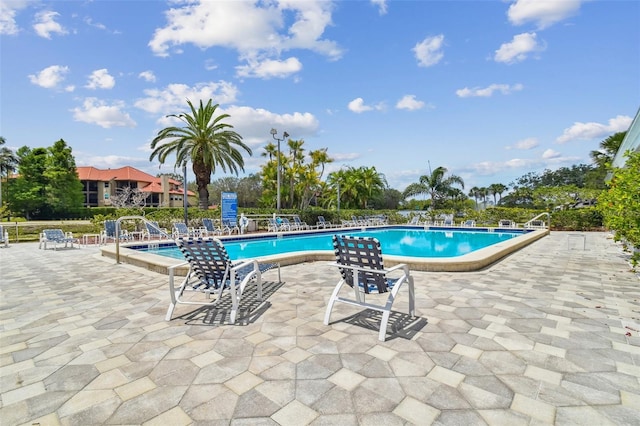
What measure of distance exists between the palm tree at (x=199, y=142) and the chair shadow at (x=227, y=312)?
17.4m

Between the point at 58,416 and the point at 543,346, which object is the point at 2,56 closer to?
the point at 58,416

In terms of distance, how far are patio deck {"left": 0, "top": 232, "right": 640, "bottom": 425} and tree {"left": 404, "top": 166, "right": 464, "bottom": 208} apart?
1191 inches

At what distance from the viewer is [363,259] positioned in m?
3.49

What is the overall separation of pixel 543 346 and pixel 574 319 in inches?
44.0

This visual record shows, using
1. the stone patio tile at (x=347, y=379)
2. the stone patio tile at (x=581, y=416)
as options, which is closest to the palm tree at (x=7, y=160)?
the stone patio tile at (x=347, y=379)

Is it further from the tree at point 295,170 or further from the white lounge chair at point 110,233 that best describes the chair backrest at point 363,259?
the tree at point 295,170

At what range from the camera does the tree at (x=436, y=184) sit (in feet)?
110

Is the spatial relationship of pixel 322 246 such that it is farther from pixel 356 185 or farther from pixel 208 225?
pixel 356 185

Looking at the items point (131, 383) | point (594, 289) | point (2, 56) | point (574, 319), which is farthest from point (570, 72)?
point (2, 56)

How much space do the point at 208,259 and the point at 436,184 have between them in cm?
3324

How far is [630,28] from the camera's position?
771 centimetres

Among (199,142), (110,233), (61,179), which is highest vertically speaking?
(199,142)

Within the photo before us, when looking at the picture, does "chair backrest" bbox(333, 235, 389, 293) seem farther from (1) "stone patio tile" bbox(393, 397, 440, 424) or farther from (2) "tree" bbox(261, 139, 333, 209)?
(2) "tree" bbox(261, 139, 333, 209)

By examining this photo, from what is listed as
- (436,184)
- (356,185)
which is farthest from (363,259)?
(436,184)
